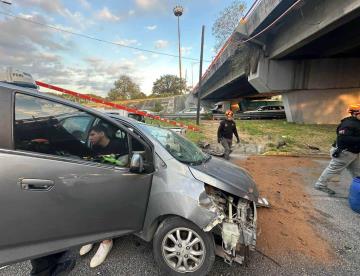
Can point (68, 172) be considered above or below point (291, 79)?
below

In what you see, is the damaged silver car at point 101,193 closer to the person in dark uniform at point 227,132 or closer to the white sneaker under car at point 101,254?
the white sneaker under car at point 101,254

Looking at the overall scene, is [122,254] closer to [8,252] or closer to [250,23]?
[8,252]

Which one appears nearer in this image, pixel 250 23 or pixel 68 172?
pixel 68 172

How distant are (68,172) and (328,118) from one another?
17.2 m

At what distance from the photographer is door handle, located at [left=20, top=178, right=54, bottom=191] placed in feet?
6.22

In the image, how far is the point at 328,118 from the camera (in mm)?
15531

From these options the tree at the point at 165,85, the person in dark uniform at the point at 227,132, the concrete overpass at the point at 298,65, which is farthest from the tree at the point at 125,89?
the person in dark uniform at the point at 227,132

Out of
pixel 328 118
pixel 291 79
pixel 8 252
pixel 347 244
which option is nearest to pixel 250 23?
pixel 291 79

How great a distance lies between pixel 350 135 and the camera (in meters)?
4.19

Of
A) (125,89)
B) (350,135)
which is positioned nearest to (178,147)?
Result: (350,135)

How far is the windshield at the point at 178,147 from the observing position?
2785 millimetres

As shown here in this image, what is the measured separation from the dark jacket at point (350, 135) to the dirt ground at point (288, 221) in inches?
46.0

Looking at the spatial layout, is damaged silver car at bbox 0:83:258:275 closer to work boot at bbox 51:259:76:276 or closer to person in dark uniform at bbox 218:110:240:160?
work boot at bbox 51:259:76:276

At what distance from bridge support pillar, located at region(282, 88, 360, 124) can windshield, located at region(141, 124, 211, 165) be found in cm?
1460
